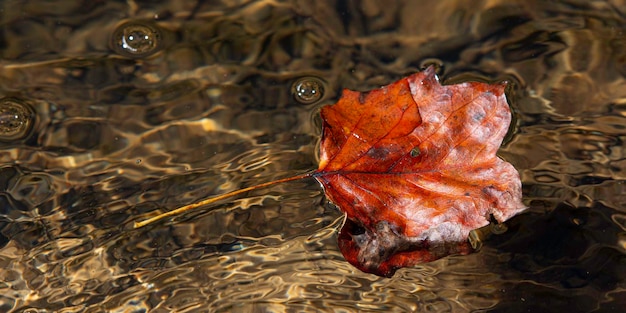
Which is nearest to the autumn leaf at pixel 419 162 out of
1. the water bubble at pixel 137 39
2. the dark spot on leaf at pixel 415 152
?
the dark spot on leaf at pixel 415 152

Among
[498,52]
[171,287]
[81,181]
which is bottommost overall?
[171,287]

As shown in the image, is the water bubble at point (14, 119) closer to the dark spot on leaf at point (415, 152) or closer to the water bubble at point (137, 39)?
the water bubble at point (137, 39)

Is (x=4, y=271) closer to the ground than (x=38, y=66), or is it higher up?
closer to the ground

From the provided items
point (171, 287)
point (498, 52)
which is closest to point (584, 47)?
point (498, 52)

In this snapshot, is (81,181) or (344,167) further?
(81,181)

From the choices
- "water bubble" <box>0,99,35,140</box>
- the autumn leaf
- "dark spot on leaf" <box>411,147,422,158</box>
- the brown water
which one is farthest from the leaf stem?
"water bubble" <box>0,99,35,140</box>

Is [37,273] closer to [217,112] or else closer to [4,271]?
[4,271]

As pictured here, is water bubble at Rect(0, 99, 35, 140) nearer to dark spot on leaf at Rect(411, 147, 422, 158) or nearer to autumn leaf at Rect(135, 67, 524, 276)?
autumn leaf at Rect(135, 67, 524, 276)
